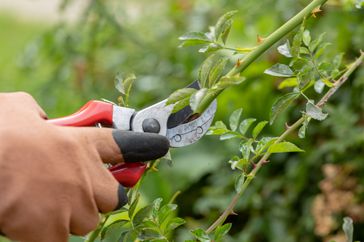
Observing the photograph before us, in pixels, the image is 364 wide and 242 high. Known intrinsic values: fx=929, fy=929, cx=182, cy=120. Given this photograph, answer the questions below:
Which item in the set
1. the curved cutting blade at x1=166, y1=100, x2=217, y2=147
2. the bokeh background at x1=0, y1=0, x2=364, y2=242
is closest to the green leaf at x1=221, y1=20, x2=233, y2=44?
the curved cutting blade at x1=166, y1=100, x2=217, y2=147

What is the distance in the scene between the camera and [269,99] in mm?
3104

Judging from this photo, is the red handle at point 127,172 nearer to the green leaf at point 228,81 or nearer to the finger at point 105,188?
the finger at point 105,188

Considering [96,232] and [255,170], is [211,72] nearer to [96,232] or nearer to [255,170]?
[255,170]

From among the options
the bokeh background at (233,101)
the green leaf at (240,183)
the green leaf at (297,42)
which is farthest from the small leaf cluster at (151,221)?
the bokeh background at (233,101)

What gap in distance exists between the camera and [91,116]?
1564 mm

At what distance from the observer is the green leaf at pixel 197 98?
1.45 metres

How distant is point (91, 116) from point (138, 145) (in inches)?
4.3

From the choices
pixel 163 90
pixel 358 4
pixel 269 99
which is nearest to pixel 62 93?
pixel 163 90

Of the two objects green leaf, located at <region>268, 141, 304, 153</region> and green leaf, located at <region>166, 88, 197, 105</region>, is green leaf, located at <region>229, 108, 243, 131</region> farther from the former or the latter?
green leaf, located at <region>166, 88, 197, 105</region>

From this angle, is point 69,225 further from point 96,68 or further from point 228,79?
point 96,68

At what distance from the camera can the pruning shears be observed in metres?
1.56

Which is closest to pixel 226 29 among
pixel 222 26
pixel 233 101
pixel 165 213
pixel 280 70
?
pixel 222 26

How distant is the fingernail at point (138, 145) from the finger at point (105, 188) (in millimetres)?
52

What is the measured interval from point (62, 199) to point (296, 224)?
64.7 inches
